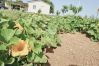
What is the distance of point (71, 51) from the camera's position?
6.22 meters

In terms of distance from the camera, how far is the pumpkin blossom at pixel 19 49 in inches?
99.5

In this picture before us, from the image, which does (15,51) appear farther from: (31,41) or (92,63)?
(92,63)

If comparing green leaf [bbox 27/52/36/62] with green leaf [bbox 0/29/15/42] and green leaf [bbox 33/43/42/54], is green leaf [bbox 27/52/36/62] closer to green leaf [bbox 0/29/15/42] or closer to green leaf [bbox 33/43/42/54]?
green leaf [bbox 33/43/42/54]

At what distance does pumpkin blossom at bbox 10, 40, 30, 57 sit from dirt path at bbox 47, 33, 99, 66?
2.53m

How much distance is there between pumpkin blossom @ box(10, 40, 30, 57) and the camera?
99.5 inches

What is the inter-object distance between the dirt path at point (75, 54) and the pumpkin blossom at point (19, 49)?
2532 mm

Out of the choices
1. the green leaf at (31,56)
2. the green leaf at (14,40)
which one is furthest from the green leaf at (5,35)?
the green leaf at (31,56)

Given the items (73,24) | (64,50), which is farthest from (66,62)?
(73,24)

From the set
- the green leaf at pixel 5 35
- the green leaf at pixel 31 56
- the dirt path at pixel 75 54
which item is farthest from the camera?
the dirt path at pixel 75 54

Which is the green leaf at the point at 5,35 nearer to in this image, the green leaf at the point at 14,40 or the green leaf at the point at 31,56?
the green leaf at the point at 14,40

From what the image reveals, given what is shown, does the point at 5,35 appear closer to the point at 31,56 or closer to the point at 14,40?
the point at 14,40

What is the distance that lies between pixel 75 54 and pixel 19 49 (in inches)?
144

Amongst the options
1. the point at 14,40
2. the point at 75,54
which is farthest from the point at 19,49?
the point at 75,54

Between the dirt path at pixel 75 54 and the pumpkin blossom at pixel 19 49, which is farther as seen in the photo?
the dirt path at pixel 75 54
